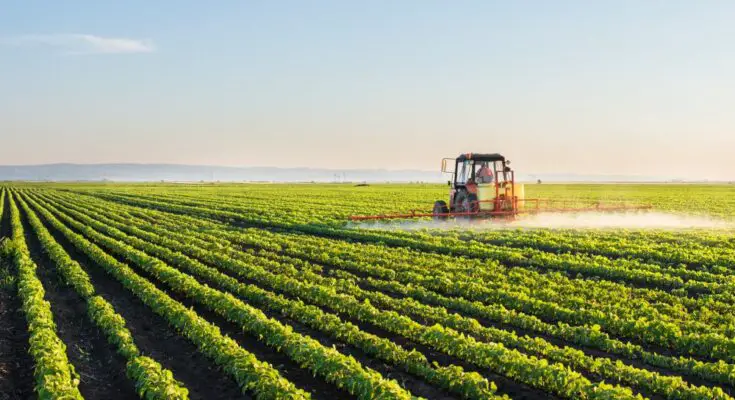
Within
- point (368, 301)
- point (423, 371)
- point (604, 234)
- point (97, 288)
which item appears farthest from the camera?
point (604, 234)

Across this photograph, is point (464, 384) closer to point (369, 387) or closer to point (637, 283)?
point (369, 387)

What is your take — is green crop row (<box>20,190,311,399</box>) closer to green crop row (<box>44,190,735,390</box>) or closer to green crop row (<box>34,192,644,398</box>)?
green crop row (<box>34,192,644,398</box>)

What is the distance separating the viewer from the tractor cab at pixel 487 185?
75.9 ft

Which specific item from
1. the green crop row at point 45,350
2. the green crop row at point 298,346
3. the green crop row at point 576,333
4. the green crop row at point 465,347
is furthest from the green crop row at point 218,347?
the green crop row at point 576,333

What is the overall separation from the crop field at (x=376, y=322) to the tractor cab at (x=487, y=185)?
441 cm

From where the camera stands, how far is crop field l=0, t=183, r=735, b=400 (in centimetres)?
738

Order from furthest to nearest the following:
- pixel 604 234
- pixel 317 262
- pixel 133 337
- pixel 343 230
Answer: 1. pixel 343 230
2. pixel 604 234
3. pixel 317 262
4. pixel 133 337

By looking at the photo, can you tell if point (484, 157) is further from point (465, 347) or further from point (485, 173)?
point (465, 347)

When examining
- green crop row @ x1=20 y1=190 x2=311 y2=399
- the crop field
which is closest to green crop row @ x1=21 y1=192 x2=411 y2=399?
the crop field

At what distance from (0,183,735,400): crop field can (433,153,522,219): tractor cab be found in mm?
4408

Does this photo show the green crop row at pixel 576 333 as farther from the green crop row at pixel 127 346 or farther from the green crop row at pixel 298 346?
the green crop row at pixel 127 346

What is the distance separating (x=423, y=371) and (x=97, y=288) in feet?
28.5

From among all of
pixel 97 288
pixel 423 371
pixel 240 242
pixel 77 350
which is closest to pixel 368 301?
pixel 423 371

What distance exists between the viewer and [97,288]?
13.4m
